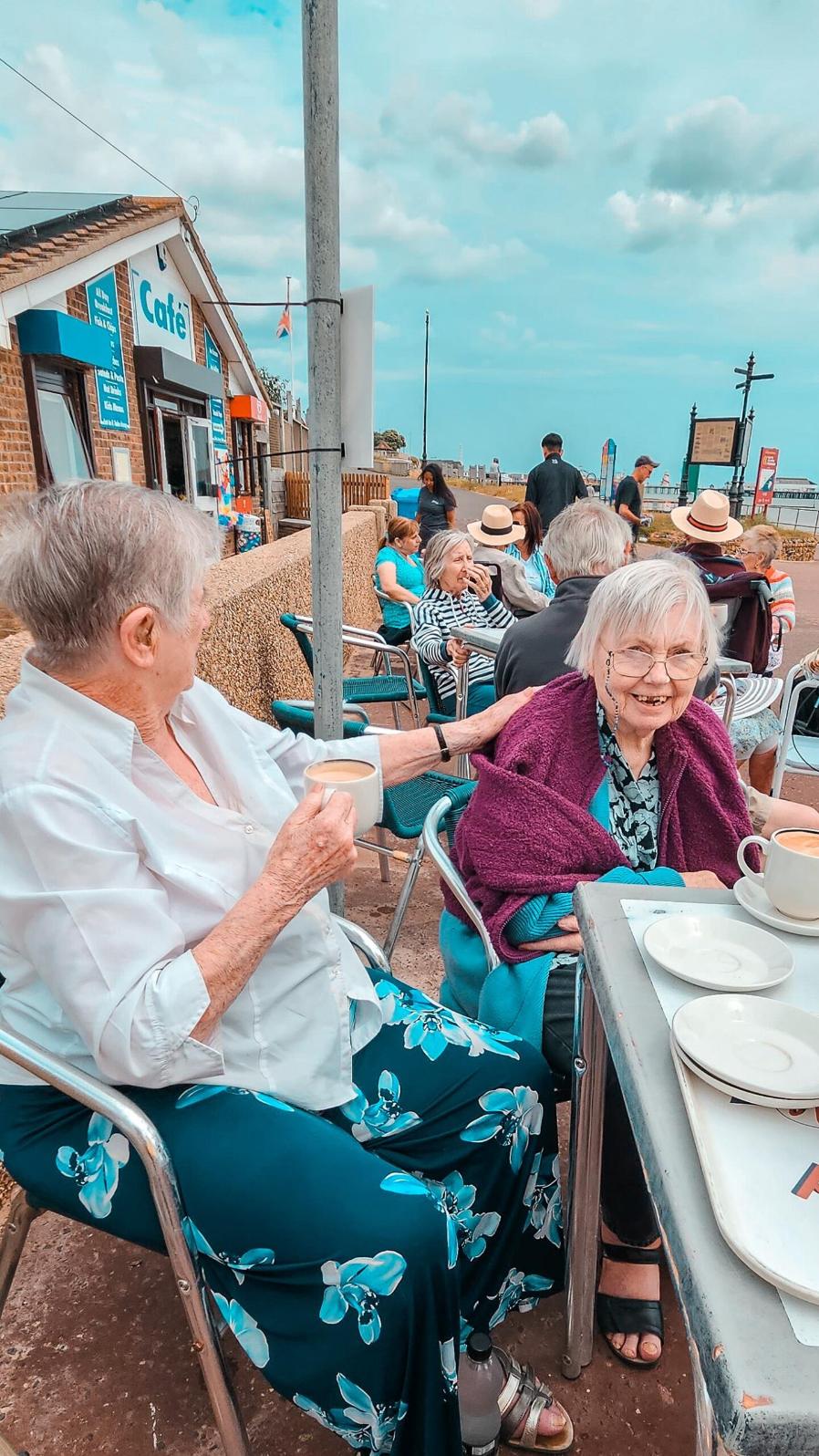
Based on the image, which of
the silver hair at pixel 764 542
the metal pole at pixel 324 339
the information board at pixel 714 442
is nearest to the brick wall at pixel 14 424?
the metal pole at pixel 324 339

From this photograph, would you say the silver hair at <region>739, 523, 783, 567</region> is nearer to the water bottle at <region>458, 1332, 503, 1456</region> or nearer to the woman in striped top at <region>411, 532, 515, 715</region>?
the woman in striped top at <region>411, 532, 515, 715</region>

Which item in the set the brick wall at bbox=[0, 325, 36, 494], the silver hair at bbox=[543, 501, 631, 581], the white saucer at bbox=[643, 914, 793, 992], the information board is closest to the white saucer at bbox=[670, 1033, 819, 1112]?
the white saucer at bbox=[643, 914, 793, 992]

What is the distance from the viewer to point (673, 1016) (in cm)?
103

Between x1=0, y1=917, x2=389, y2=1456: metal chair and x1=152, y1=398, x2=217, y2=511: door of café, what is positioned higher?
x1=152, y1=398, x2=217, y2=511: door of café

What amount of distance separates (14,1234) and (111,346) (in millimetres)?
9702

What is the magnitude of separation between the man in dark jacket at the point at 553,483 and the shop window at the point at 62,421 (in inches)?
190

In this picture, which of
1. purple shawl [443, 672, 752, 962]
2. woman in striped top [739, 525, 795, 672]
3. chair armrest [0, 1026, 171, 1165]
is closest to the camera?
chair armrest [0, 1026, 171, 1165]

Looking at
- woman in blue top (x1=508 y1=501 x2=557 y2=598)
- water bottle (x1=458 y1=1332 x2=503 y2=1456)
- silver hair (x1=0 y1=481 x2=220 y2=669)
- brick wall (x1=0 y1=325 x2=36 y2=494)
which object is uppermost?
brick wall (x1=0 y1=325 x2=36 y2=494)

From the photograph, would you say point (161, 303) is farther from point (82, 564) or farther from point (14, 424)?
point (82, 564)

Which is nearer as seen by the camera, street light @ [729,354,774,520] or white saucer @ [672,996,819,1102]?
white saucer @ [672,996,819,1102]

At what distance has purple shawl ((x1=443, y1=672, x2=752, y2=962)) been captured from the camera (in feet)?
5.80

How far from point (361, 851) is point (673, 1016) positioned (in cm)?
288

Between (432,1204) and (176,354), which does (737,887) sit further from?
(176,354)

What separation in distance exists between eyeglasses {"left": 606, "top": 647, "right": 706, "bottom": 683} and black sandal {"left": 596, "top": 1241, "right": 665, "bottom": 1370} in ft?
4.09
